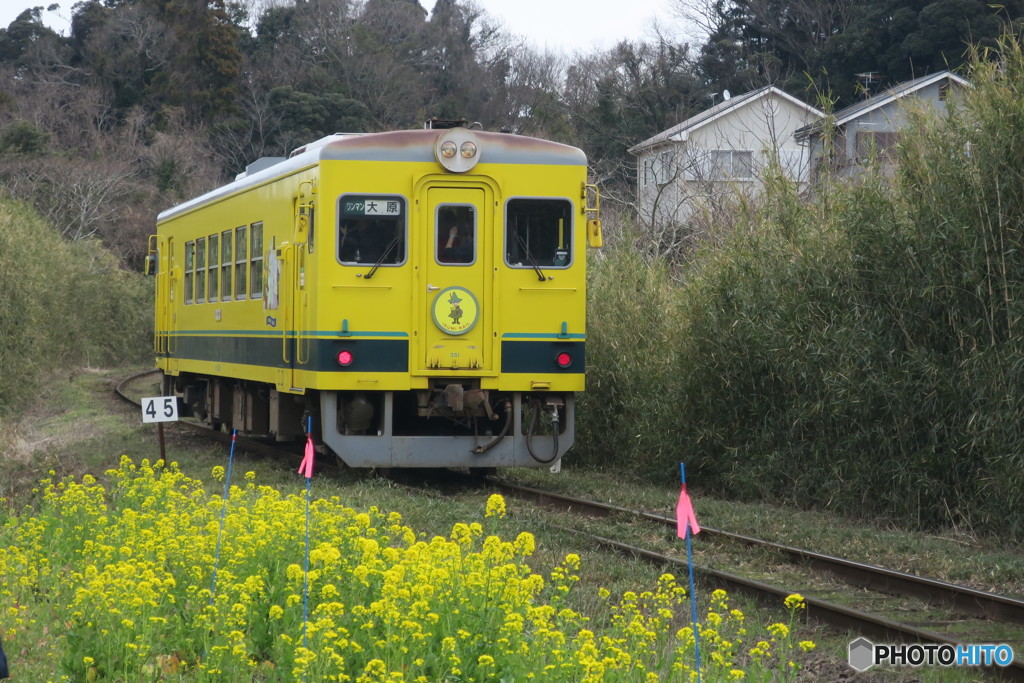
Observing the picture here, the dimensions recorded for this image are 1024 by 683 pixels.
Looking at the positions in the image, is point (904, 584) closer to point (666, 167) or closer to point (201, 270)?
point (201, 270)

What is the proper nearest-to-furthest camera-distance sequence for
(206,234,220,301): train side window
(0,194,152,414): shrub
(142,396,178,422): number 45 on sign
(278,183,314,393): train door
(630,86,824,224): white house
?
(142,396,178,422): number 45 on sign
(278,183,314,393): train door
(206,234,220,301): train side window
(0,194,152,414): shrub
(630,86,824,224): white house

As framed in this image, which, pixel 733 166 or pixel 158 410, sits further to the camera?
pixel 733 166

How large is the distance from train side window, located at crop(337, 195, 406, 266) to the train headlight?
0.53 meters

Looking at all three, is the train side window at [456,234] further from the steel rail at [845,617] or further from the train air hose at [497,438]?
the steel rail at [845,617]

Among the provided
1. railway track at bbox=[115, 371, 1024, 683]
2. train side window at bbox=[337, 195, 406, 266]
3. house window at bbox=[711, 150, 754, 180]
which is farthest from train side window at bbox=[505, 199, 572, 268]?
railway track at bbox=[115, 371, 1024, 683]

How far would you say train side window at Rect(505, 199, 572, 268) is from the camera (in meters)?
11.6

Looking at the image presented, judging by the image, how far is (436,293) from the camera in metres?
11.4

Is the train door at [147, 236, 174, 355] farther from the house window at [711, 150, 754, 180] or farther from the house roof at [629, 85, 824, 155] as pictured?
the house roof at [629, 85, 824, 155]

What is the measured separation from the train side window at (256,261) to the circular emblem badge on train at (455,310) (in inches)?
100

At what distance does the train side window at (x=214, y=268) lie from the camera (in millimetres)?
14922

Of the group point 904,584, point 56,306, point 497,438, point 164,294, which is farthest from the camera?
point 56,306

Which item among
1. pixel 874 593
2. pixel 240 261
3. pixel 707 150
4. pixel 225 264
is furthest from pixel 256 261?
pixel 707 150

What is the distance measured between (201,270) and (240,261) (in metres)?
2.06

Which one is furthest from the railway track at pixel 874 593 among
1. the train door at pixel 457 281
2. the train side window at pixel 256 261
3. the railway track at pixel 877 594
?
the train side window at pixel 256 261
